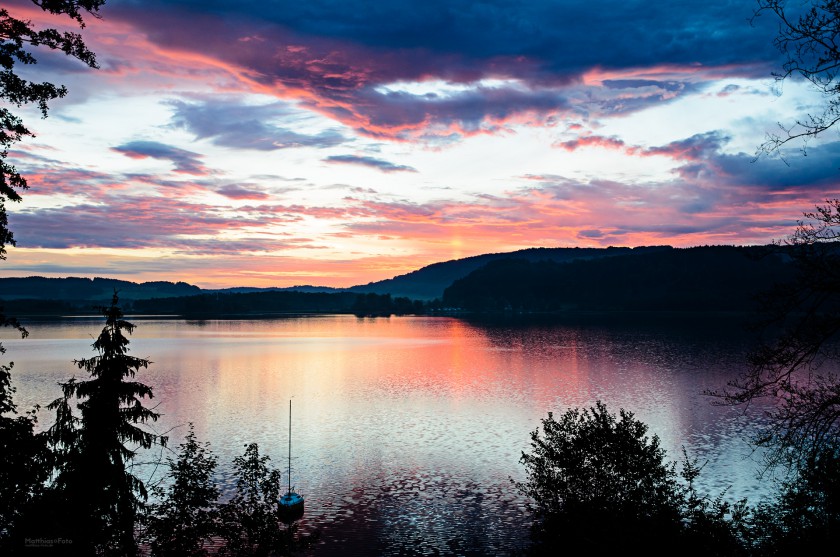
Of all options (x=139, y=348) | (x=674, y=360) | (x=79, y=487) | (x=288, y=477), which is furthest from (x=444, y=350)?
(x=79, y=487)

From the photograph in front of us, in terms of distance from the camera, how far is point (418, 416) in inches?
3150

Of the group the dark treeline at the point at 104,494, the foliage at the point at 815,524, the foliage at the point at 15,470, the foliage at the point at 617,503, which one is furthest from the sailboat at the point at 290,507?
the foliage at the point at 815,524

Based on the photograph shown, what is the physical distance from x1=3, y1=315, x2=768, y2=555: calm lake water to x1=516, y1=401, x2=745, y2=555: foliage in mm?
9601

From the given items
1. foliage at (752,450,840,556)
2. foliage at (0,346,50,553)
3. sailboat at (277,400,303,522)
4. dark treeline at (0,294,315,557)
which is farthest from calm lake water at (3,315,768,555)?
foliage at (0,346,50,553)

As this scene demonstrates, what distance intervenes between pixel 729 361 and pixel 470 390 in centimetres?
6672

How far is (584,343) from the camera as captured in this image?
182625 millimetres

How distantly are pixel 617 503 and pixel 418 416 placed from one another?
169ft

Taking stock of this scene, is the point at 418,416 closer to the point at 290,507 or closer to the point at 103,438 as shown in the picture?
the point at 290,507

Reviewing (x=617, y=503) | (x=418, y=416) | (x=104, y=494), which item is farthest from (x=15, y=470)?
(x=418, y=416)

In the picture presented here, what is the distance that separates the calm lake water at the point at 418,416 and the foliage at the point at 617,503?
960cm

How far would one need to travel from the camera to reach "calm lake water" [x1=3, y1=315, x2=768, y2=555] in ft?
146

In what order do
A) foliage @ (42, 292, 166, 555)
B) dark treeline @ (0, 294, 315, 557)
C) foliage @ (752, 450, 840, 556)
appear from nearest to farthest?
dark treeline @ (0, 294, 315, 557) < foliage @ (752, 450, 840, 556) < foliage @ (42, 292, 166, 555)

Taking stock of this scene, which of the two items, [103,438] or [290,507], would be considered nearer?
[103,438]

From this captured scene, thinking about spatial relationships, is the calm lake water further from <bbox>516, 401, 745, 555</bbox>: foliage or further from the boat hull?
<bbox>516, 401, 745, 555</bbox>: foliage
